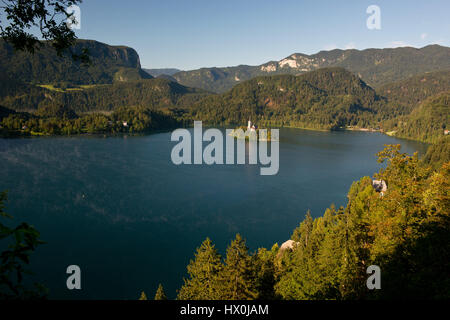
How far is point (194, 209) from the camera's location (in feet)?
134

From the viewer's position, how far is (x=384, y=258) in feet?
36.3

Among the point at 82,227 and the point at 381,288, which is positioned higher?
the point at 381,288

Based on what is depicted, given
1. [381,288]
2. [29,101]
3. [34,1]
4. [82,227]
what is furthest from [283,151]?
[29,101]

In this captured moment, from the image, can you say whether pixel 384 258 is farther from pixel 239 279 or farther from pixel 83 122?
pixel 83 122

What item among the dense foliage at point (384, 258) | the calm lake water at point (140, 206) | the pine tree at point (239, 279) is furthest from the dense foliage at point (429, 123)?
the pine tree at point (239, 279)

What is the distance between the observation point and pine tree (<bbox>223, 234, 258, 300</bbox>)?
13.8 meters

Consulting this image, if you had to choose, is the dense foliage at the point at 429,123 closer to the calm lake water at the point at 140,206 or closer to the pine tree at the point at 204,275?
the calm lake water at the point at 140,206

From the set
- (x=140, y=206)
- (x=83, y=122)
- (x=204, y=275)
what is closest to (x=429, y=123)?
(x=140, y=206)

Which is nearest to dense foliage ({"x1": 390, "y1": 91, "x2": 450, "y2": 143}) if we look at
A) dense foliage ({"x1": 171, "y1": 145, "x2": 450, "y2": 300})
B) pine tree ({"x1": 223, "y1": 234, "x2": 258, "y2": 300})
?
dense foliage ({"x1": 171, "y1": 145, "x2": 450, "y2": 300})

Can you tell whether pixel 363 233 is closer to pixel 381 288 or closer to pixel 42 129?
pixel 381 288

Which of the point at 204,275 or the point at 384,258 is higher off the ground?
the point at 384,258

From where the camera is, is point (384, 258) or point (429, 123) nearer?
point (384, 258)

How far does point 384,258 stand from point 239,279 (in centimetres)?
655

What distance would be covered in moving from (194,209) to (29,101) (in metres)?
191
